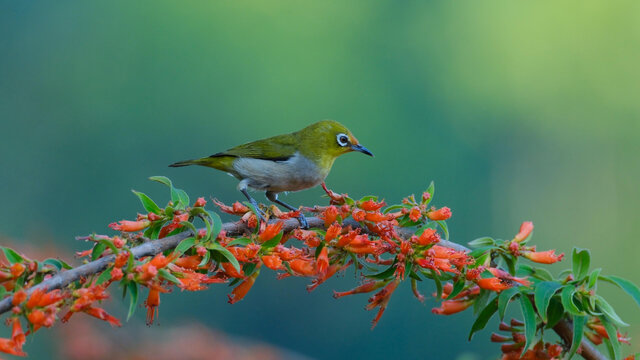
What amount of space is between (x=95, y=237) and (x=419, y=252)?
799 millimetres

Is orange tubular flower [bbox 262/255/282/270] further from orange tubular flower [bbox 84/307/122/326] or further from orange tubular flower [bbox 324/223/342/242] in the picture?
orange tubular flower [bbox 84/307/122/326]

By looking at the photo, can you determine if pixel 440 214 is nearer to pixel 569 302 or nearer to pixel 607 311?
pixel 569 302

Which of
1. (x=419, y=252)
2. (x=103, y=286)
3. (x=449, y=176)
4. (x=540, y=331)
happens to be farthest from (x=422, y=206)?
(x=449, y=176)

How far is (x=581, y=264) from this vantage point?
1.95 m

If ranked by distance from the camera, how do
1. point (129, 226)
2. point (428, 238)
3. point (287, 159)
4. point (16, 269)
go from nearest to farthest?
1. point (16, 269)
2. point (129, 226)
3. point (428, 238)
4. point (287, 159)

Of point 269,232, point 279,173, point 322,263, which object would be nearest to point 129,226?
point 269,232

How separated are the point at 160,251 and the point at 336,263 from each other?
1.54 ft

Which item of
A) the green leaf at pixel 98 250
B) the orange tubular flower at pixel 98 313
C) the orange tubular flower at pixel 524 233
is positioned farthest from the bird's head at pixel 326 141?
the orange tubular flower at pixel 98 313

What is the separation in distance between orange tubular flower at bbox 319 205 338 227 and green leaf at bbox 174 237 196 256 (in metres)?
0.37

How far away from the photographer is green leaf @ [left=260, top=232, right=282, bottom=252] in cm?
176

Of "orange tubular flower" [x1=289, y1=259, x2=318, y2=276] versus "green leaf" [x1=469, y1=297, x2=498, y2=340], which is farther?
"green leaf" [x1=469, y1=297, x2=498, y2=340]

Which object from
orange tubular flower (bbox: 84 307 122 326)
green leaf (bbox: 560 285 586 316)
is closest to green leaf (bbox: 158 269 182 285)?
orange tubular flower (bbox: 84 307 122 326)

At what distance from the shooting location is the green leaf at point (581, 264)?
6.38 ft

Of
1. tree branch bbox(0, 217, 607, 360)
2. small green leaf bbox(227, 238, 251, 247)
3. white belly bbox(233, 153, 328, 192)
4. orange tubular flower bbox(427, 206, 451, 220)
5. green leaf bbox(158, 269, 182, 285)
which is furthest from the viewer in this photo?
white belly bbox(233, 153, 328, 192)
